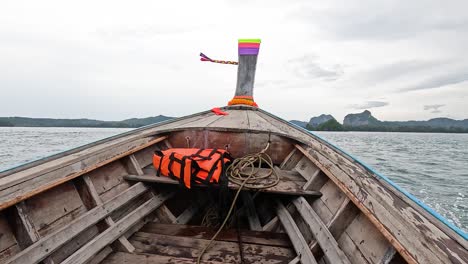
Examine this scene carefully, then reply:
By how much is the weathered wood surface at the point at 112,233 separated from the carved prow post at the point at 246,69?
14.6 ft

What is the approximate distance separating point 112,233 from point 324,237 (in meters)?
1.90

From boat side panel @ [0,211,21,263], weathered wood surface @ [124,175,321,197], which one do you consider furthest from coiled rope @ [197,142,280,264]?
boat side panel @ [0,211,21,263]

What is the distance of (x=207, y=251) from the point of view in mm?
2490

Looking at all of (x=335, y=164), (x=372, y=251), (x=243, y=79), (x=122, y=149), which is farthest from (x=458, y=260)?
(x=243, y=79)

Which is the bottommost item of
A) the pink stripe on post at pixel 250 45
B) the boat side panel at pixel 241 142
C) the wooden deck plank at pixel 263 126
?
the boat side panel at pixel 241 142

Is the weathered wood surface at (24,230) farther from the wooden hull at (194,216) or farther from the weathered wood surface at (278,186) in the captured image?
the weathered wood surface at (278,186)

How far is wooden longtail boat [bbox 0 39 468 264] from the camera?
1.84 meters

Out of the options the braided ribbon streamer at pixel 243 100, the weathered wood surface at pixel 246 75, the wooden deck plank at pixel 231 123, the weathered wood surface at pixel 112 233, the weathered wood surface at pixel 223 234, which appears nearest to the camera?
the weathered wood surface at pixel 112 233

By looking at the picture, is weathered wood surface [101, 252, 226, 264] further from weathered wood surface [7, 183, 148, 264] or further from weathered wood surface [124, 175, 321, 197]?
weathered wood surface [124, 175, 321, 197]

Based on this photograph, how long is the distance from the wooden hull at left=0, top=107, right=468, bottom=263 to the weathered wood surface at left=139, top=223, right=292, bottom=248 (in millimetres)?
11

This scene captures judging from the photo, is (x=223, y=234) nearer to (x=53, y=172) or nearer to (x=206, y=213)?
(x=206, y=213)

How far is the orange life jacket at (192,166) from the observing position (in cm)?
284

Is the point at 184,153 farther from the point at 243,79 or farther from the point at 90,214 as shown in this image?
the point at 243,79

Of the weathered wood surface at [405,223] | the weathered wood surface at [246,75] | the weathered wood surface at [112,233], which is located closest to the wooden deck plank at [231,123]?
the weathered wood surface at [112,233]
